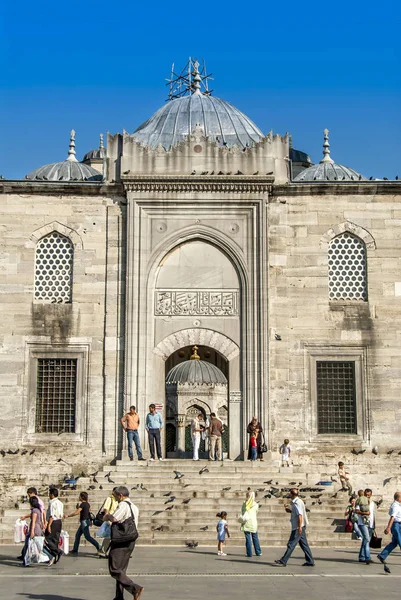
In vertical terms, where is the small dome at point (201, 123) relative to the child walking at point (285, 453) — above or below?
above

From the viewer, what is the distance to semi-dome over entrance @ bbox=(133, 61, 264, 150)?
31359mm

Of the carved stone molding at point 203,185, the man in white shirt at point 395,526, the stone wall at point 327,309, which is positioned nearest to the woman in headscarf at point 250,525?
the man in white shirt at point 395,526

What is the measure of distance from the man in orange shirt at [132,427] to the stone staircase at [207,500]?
0.34 meters

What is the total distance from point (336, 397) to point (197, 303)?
15.4 feet

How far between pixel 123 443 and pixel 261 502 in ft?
17.2

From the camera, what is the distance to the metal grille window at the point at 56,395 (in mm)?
25422

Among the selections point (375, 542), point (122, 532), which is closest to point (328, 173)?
point (375, 542)

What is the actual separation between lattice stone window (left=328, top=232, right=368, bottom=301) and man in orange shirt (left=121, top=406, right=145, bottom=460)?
6.66 m

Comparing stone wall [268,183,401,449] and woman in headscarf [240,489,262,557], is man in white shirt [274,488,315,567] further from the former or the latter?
stone wall [268,183,401,449]

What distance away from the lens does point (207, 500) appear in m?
21.2

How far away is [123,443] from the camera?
24766 millimetres

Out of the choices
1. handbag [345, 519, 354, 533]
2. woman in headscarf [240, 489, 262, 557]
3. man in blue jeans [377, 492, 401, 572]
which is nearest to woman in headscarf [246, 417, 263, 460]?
handbag [345, 519, 354, 533]

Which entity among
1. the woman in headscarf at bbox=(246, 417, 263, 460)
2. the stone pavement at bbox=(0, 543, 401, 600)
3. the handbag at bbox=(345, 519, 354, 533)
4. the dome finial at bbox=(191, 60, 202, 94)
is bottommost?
the stone pavement at bbox=(0, 543, 401, 600)

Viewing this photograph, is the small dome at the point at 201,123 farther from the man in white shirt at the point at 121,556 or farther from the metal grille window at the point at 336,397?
the man in white shirt at the point at 121,556
